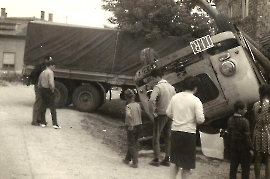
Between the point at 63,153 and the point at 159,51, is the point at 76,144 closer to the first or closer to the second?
the point at 63,153

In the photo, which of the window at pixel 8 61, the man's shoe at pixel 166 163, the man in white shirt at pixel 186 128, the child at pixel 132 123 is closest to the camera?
the man in white shirt at pixel 186 128

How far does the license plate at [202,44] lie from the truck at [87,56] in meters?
3.83

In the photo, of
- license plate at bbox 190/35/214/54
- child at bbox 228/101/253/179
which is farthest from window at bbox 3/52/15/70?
child at bbox 228/101/253/179

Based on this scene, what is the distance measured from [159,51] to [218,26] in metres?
3.18

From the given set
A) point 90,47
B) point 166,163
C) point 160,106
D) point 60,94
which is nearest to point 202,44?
point 160,106

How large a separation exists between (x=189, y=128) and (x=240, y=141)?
107 cm

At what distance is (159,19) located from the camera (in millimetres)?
12172

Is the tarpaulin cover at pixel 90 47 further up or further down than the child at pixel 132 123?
further up

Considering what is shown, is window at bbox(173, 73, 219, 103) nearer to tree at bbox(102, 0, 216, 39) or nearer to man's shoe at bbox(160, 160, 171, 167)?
man's shoe at bbox(160, 160, 171, 167)

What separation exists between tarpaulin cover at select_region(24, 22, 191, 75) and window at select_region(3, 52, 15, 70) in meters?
21.7

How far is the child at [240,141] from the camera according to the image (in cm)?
515

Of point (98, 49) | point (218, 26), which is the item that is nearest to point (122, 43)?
point (98, 49)

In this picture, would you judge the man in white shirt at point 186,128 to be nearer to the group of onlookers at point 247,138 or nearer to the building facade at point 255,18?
the group of onlookers at point 247,138

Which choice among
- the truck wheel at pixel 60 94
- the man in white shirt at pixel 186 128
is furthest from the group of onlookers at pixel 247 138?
the truck wheel at pixel 60 94
